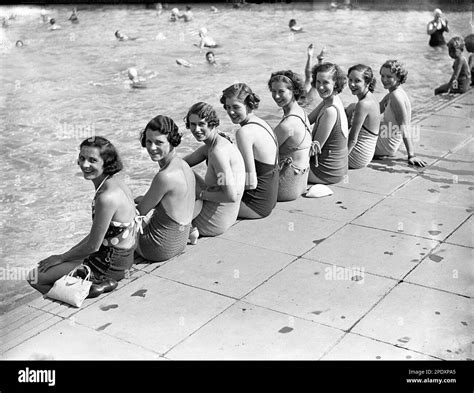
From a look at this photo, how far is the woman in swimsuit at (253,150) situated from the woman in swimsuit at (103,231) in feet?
5.61

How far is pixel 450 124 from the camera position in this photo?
1141 centimetres

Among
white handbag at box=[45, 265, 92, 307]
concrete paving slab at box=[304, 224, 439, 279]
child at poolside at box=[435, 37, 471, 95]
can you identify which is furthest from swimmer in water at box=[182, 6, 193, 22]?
white handbag at box=[45, 265, 92, 307]

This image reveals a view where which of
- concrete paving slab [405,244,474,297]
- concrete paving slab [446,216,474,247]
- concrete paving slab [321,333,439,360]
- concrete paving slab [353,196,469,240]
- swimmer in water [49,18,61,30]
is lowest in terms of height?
concrete paving slab [321,333,439,360]

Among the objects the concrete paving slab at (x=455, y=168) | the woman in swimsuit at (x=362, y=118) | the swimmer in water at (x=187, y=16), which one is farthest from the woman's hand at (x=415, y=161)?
the swimmer in water at (x=187, y=16)

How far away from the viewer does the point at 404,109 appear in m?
9.11

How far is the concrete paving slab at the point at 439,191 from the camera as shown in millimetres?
8000

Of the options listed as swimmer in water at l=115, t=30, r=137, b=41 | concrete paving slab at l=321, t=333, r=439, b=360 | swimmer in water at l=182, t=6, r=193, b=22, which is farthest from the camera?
swimmer in water at l=182, t=6, r=193, b=22

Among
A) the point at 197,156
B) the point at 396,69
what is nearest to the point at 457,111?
the point at 396,69

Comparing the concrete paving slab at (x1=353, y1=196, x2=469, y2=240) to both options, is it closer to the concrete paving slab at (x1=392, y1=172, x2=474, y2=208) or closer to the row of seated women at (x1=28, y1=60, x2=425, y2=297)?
the concrete paving slab at (x1=392, y1=172, x2=474, y2=208)

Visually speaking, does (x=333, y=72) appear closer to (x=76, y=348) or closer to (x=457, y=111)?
(x=76, y=348)

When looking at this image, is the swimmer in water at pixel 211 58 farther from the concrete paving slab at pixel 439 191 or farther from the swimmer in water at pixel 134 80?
the concrete paving slab at pixel 439 191

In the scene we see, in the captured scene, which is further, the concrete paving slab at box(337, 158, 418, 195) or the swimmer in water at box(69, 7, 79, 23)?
the swimmer in water at box(69, 7, 79, 23)

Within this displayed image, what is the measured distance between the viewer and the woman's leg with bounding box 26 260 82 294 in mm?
5859
